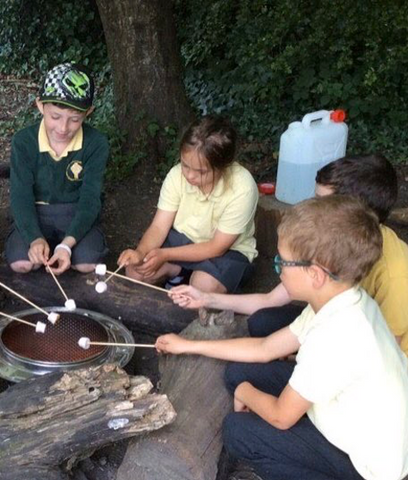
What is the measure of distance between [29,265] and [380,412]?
2.09 meters

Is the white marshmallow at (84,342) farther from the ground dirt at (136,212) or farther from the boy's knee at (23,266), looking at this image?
the boy's knee at (23,266)

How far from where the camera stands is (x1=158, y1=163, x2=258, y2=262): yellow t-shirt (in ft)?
11.2

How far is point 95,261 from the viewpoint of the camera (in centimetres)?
356

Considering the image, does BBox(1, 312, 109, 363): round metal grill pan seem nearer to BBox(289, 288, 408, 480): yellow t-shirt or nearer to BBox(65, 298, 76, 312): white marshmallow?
BBox(65, 298, 76, 312): white marshmallow

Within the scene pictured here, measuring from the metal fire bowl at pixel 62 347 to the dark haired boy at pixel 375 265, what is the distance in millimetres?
333

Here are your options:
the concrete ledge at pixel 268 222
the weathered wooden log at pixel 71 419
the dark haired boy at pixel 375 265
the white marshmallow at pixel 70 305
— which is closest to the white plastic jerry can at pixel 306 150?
the concrete ledge at pixel 268 222

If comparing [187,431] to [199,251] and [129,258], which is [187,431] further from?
[199,251]

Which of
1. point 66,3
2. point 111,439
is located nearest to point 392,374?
point 111,439

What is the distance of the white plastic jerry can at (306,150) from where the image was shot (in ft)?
14.0

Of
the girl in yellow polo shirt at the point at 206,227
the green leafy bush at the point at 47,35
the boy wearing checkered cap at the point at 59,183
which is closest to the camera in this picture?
the girl in yellow polo shirt at the point at 206,227

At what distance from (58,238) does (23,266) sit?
1.01 feet

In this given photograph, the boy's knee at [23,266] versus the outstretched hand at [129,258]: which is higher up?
the outstretched hand at [129,258]

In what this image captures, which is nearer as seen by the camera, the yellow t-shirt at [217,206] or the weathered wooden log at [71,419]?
the weathered wooden log at [71,419]

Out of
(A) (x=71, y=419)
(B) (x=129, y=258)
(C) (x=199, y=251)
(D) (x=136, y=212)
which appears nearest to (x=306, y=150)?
(C) (x=199, y=251)
